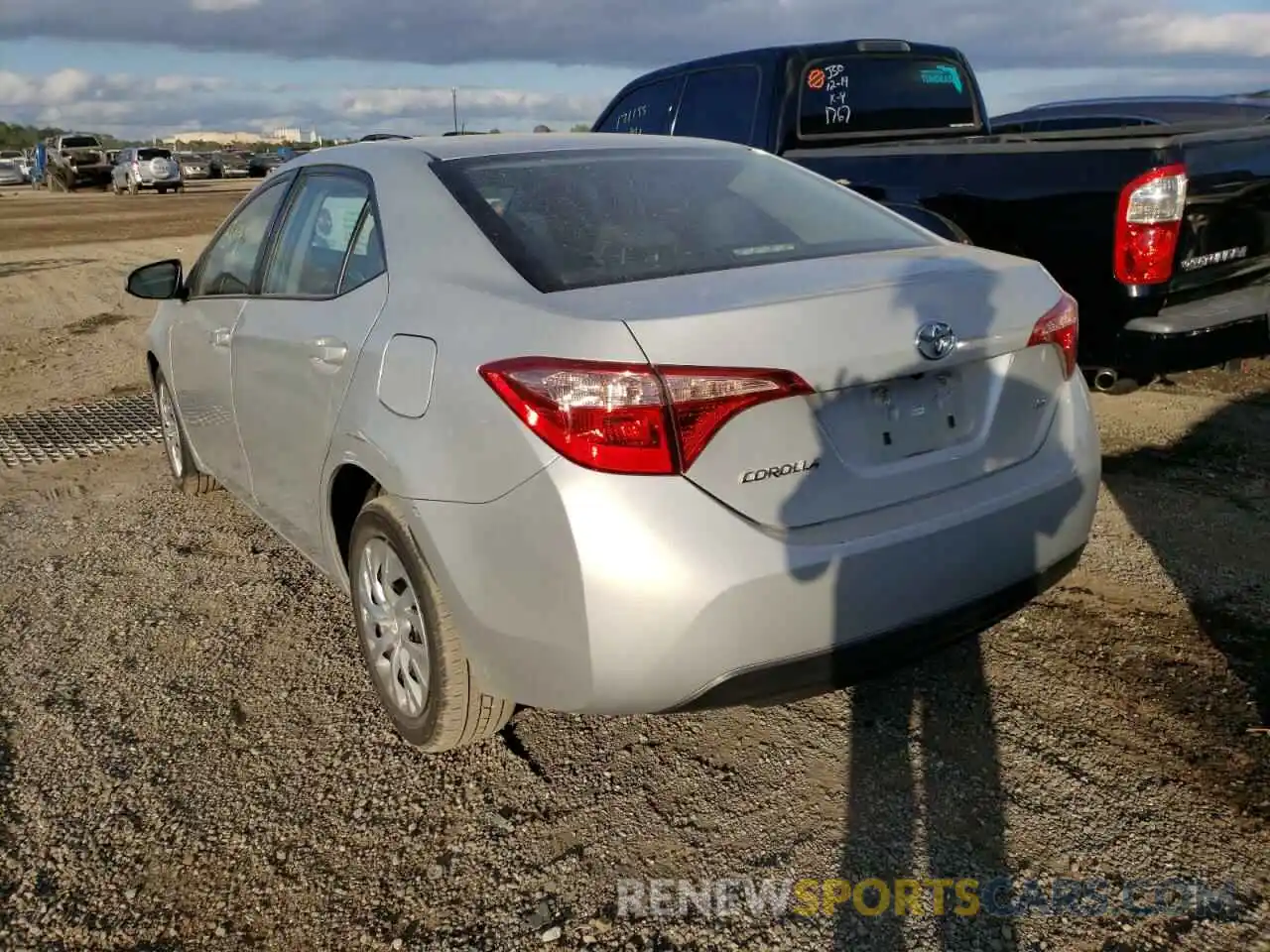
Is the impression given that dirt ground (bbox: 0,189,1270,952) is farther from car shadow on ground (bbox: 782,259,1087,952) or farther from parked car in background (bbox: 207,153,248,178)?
parked car in background (bbox: 207,153,248,178)

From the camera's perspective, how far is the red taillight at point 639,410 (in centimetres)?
229

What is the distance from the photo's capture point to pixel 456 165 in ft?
10.5

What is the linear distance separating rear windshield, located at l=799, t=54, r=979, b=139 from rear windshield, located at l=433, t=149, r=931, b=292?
3.47 metres

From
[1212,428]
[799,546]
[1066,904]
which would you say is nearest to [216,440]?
[799,546]

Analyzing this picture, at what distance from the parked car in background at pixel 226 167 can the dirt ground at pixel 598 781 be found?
55170 mm

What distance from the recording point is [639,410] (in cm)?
229

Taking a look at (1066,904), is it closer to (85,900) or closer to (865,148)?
(85,900)

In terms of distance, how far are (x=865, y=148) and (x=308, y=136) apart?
87667 mm

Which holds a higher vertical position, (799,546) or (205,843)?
(799,546)

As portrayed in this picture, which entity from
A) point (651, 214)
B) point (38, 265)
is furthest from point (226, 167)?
point (651, 214)

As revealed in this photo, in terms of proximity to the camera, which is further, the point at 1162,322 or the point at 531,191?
the point at 1162,322

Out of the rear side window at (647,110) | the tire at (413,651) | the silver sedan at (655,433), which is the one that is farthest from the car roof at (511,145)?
the rear side window at (647,110)

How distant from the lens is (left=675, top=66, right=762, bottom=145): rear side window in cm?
681

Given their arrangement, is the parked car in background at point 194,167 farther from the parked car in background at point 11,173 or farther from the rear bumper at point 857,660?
the rear bumper at point 857,660
